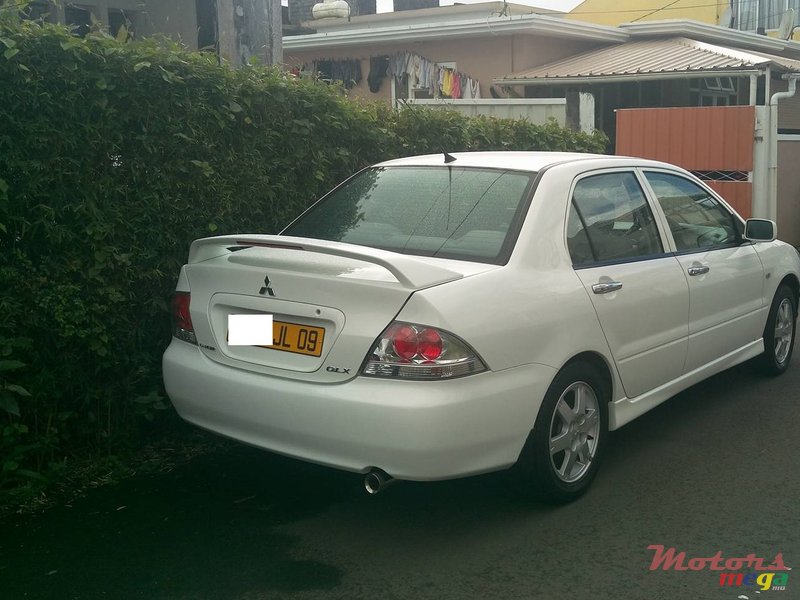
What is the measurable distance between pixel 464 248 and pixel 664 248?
1513mm

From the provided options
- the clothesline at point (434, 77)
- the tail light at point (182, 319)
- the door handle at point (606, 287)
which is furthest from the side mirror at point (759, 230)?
the clothesline at point (434, 77)

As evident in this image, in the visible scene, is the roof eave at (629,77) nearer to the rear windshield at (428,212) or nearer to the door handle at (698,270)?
the door handle at (698,270)

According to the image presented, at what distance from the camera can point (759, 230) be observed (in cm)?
629

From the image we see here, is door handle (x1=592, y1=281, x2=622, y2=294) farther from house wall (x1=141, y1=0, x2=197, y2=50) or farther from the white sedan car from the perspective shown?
house wall (x1=141, y1=0, x2=197, y2=50)

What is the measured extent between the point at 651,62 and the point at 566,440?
40.6 feet

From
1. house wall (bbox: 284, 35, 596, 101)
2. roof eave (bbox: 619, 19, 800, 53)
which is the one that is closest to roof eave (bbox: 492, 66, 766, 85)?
house wall (bbox: 284, 35, 596, 101)

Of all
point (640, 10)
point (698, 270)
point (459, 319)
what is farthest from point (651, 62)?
point (640, 10)

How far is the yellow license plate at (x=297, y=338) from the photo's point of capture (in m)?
4.10

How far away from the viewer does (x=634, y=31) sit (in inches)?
721

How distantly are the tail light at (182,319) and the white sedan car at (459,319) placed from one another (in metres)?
0.01

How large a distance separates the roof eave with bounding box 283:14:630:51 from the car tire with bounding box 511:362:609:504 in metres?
12.6

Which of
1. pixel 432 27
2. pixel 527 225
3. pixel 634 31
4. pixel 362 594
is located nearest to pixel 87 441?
pixel 362 594

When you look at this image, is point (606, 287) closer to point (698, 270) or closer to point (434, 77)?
point (698, 270)

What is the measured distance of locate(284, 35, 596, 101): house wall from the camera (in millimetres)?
16984
